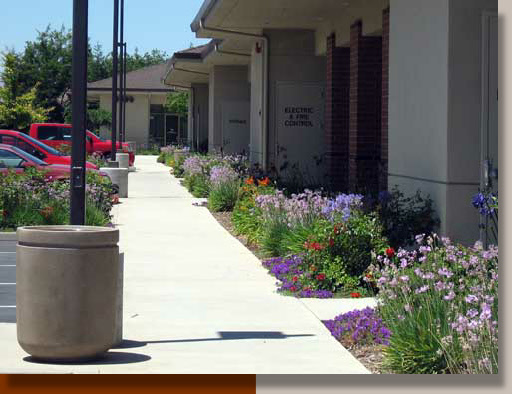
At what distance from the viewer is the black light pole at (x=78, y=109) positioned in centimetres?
934

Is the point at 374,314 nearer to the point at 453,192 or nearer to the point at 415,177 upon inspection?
the point at 453,192

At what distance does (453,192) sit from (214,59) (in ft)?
78.6

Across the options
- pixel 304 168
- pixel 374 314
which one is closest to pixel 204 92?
pixel 304 168

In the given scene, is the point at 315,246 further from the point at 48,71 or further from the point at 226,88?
the point at 48,71

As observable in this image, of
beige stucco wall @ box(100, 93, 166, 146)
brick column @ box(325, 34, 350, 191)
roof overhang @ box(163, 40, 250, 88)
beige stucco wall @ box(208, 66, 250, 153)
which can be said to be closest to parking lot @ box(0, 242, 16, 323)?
brick column @ box(325, 34, 350, 191)

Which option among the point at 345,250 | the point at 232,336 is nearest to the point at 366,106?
the point at 345,250

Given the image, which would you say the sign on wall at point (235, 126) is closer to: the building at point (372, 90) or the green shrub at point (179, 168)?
the building at point (372, 90)

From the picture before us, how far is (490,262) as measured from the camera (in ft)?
31.6

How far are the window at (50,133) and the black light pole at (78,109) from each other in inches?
1148

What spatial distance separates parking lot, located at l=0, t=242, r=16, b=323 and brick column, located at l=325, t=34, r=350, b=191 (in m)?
8.08

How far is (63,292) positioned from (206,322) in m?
2.63

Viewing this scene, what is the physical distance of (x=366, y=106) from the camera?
2056 cm

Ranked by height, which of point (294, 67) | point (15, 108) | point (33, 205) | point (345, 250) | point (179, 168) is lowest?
point (345, 250)

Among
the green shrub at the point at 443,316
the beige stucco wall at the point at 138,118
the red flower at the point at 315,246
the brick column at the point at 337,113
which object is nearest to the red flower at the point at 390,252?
the red flower at the point at 315,246
